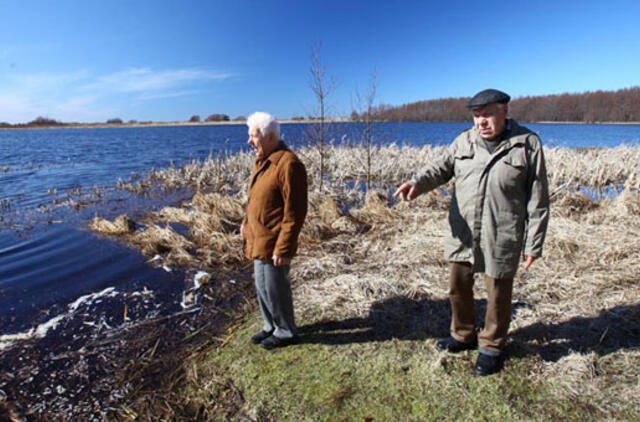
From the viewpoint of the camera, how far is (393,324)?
3.24 m

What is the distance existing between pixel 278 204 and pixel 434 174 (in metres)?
1.21

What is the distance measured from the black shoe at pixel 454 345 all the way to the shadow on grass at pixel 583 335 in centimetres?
31

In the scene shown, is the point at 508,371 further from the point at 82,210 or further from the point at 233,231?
the point at 82,210

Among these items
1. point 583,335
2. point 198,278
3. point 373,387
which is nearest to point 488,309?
point 373,387

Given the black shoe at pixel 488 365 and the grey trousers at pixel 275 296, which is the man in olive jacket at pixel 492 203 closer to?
the black shoe at pixel 488 365

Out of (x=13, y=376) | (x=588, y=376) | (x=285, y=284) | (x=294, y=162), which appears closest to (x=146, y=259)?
(x=13, y=376)

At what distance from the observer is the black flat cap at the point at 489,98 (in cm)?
207

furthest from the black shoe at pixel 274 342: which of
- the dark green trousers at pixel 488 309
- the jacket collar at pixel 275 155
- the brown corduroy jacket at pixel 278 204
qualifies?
the jacket collar at pixel 275 155

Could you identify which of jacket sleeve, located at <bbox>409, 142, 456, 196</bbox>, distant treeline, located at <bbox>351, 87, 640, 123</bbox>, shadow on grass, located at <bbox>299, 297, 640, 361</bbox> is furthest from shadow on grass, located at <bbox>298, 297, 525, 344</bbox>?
distant treeline, located at <bbox>351, 87, 640, 123</bbox>

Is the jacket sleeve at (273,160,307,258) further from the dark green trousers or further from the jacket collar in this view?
the dark green trousers

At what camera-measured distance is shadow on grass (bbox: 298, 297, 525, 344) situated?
3.05m

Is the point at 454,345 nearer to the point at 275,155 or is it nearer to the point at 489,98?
the point at 489,98

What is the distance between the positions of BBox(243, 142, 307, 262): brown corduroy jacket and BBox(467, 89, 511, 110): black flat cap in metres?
1.24

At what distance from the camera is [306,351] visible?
2.89m
